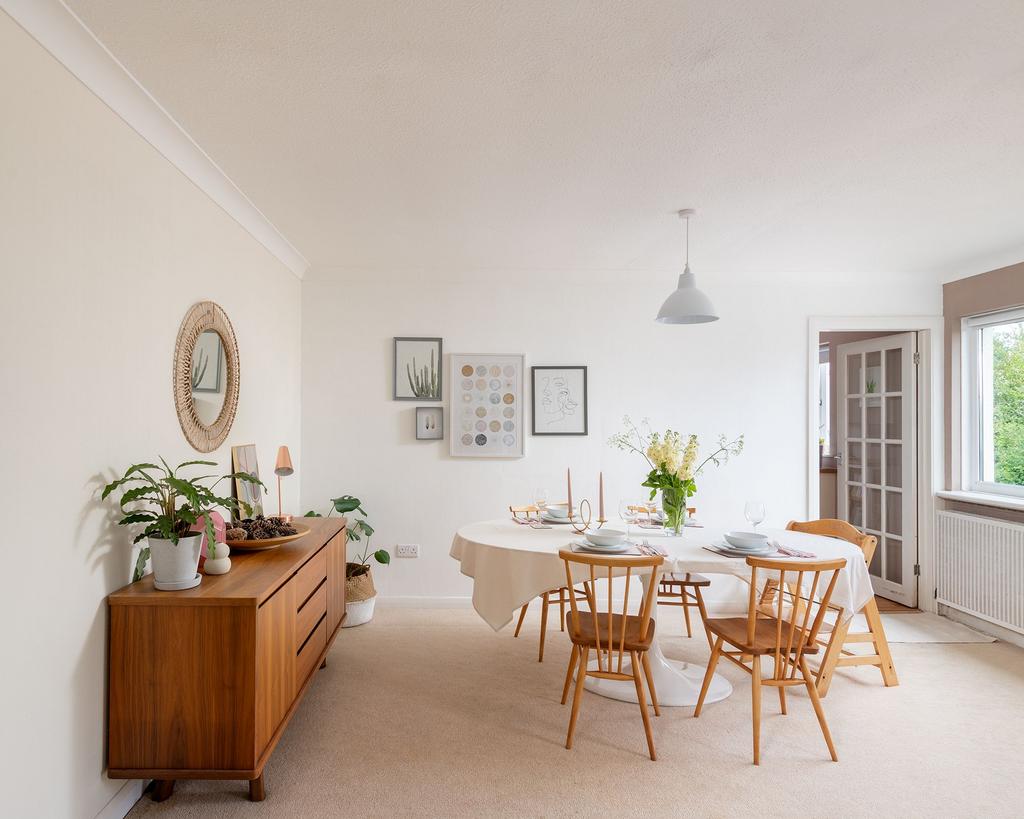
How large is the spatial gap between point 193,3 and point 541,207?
1.90m

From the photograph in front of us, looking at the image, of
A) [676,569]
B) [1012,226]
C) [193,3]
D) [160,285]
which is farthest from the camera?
[1012,226]

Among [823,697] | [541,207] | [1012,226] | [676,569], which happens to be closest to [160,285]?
[541,207]

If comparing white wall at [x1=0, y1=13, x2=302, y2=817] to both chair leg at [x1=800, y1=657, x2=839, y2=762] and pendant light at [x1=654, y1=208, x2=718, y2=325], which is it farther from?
chair leg at [x1=800, y1=657, x2=839, y2=762]

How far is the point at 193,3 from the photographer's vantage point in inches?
65.1

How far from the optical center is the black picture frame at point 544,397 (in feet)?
15.1

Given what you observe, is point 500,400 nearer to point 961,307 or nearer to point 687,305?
point 687,305

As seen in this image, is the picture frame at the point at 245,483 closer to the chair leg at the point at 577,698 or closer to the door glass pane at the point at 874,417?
the chair leg at the point at 577,698

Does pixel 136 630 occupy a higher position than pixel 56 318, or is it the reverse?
pixel 56 318

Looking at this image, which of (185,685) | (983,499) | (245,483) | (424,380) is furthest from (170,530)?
(983,499)

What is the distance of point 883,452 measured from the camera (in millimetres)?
4812

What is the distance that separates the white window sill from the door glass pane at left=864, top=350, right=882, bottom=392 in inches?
37.3

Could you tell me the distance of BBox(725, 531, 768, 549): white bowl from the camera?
2.71 meters

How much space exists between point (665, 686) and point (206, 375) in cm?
269

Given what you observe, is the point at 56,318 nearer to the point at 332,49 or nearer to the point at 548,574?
the point at 332,49
